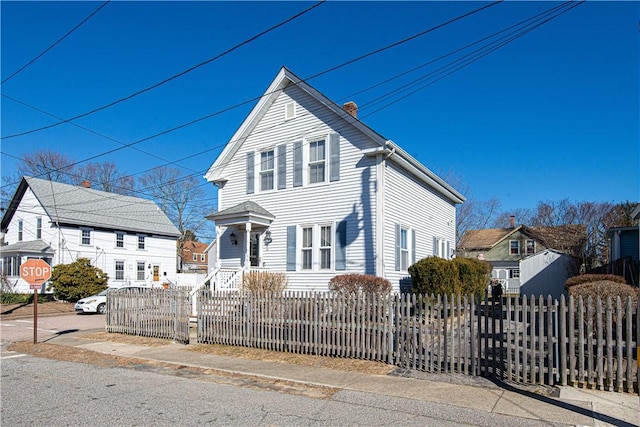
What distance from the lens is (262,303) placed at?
11656 mm

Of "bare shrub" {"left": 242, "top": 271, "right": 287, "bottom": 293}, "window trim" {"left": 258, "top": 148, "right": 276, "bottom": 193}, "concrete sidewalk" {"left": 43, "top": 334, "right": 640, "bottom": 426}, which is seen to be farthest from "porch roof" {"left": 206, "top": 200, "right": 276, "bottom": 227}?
"concrete sidewalk" {"left": 43, "top": 334, "right": 640, "bottom": 426}

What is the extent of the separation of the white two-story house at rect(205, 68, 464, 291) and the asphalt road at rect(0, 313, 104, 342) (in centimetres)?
559

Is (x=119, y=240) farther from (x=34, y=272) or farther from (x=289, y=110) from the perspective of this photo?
(x=289, y=110)

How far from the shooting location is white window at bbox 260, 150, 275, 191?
728 inches

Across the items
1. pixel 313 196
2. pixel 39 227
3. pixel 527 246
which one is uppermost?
pixel 313 196

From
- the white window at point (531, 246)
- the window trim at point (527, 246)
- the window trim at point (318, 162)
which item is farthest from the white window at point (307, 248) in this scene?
the white window at point (531, 246)

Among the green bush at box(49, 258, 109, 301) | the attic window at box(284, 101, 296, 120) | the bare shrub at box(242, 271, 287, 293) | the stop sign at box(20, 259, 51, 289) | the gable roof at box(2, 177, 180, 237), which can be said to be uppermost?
the attic window at box(284, 101, 296, 120)

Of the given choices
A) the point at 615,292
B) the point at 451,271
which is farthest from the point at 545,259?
the point at 615,292

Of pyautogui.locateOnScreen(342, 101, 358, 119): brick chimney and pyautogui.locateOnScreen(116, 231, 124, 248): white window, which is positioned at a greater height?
pyautogui.locateOnScreen(342, 101, 358, 119): brick chimney

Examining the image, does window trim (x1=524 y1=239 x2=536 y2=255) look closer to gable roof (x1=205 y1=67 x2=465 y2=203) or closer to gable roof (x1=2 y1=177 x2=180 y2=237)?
gable roof (x1=205 y1=67 x2=465 y2=203)

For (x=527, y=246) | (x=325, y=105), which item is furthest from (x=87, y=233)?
(x=527, y=246)

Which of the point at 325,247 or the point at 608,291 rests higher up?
the point at 325,247

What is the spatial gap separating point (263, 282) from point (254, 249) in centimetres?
341

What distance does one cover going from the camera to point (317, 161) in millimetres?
17188
